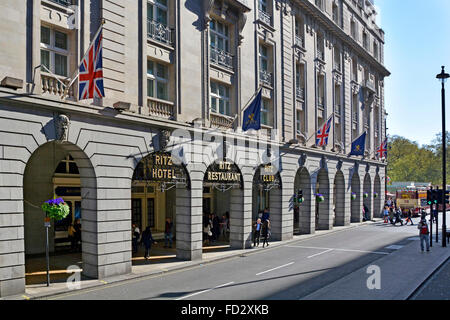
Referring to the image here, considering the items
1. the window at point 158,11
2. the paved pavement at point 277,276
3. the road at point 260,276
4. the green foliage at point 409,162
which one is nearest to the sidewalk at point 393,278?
the paved pavement at point 277,276

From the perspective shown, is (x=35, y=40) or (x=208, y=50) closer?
(x=35, y=40)

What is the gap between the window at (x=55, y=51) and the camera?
15711mm

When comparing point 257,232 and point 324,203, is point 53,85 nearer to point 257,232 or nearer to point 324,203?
point 257,232

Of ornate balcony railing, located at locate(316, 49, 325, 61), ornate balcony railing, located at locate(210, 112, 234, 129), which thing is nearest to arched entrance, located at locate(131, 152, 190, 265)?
ornate balcony railing, located at locate(210, 112, 234, 129)

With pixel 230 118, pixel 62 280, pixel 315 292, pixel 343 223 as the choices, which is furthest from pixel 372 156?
pixel 62 280

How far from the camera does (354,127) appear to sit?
4434 centimetres

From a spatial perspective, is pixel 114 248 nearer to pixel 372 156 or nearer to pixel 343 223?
pixel 343 223

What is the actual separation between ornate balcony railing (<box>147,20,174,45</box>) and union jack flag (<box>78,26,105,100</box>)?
17.0 ft

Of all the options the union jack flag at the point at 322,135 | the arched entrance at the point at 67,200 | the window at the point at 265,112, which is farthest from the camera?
the union jack flag at the point at 322,135

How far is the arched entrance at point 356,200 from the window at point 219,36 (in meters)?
24.2

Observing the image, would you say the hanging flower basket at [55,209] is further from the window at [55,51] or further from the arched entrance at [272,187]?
the arched entrance at [272,187]

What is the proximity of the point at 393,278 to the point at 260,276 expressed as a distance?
5.53 meters

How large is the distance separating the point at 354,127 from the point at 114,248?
111ft

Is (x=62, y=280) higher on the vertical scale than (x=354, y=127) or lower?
lower
